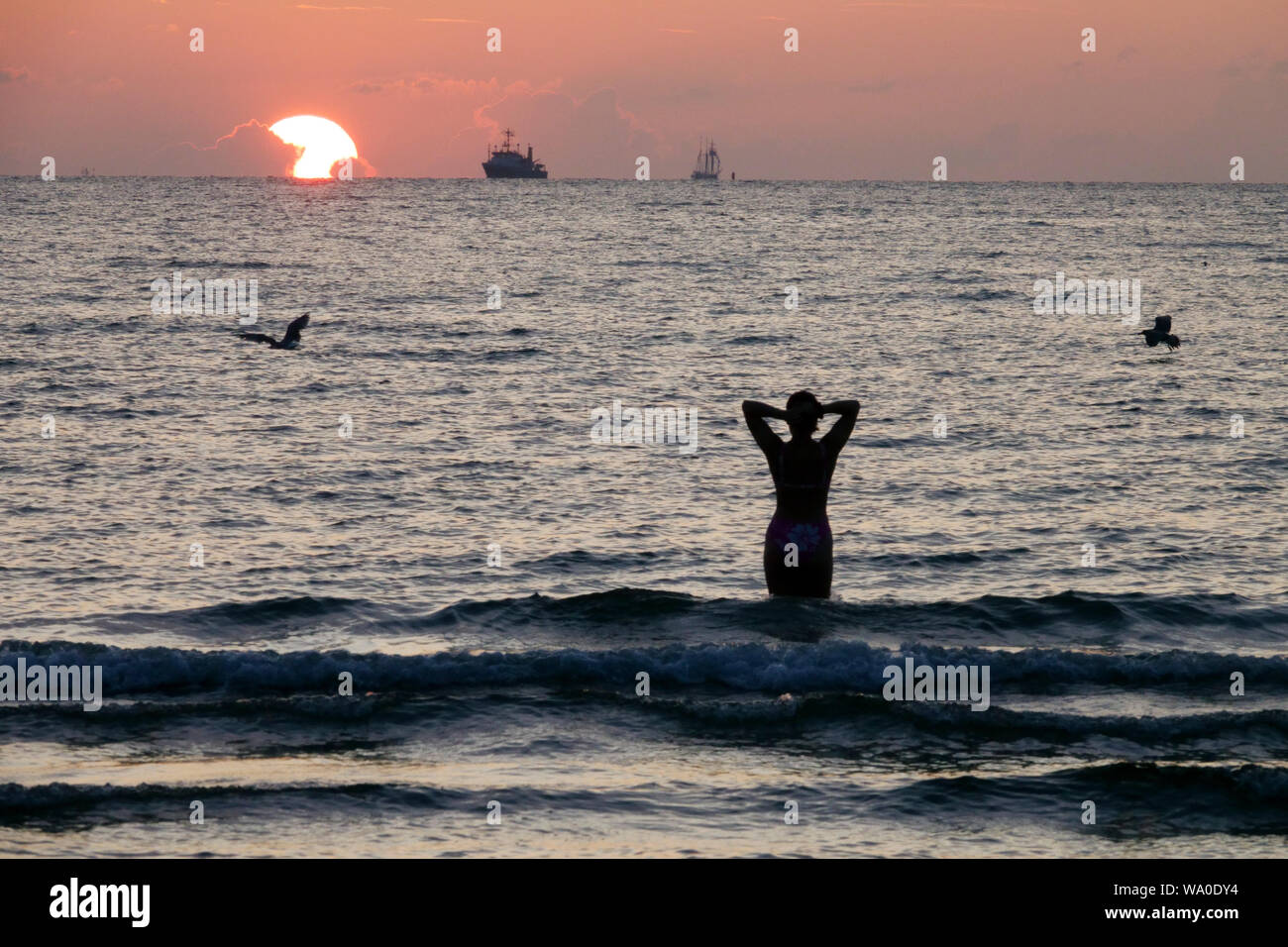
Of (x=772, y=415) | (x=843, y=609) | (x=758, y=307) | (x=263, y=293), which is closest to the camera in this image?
(x=772, y=415)

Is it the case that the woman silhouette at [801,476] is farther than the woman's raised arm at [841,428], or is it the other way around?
the woman's raised arm at [841,428]

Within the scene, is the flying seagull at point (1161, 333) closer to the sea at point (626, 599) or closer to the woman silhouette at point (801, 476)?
the sea at point (626, 599)

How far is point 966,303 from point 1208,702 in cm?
4563

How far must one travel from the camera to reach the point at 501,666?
1315cm

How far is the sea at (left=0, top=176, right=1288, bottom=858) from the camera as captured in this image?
9.87 metres

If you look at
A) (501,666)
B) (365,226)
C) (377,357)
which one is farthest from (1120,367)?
(365,226)

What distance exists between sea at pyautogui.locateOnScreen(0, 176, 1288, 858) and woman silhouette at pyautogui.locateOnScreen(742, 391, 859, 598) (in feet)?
2.54

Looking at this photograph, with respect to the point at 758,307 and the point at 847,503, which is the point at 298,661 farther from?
the point at 758,307

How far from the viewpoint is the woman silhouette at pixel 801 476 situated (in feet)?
45.1

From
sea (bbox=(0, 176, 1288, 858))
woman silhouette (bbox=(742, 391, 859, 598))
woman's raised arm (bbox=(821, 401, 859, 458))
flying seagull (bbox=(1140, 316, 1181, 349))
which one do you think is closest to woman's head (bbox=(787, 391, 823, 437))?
woman silhouette (bbox=(742, 391, 859, 598))

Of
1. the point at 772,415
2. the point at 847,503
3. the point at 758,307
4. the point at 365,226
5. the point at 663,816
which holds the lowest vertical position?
the point at 663,816

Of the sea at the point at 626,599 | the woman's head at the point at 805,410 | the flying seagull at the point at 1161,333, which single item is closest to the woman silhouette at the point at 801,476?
the woman's head at the point at 805,410

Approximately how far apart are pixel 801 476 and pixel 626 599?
10.1ft

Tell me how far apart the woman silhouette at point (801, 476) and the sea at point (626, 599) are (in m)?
0.77
